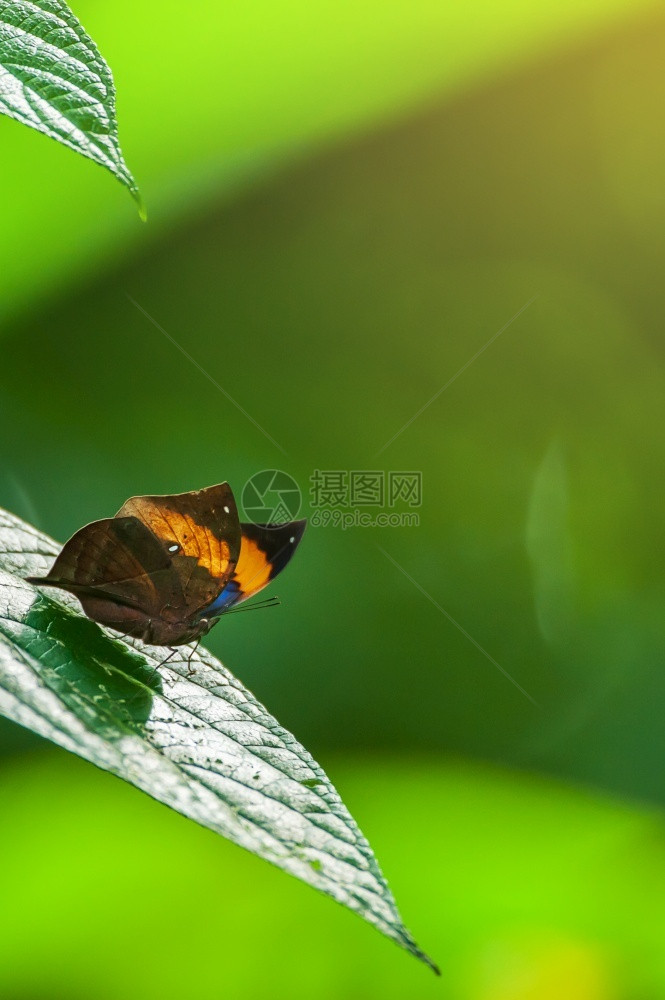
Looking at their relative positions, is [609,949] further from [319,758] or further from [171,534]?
[171,534]

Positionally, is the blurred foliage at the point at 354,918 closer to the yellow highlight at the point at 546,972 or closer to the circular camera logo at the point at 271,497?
the yellow highlight at the point at 546,972

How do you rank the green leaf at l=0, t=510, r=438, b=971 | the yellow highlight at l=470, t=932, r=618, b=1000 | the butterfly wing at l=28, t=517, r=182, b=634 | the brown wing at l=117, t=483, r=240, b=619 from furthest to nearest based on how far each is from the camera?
the yellow highlight at l=470, t=932, r=618, b=1000, the brown wing at l=117, t=483, r=240, b=619, the butterfly wing at l=28, t=517, r=182, b=634, the green leaf at l=0, t=510, r=438, b=971

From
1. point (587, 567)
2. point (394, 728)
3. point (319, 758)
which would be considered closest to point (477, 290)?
point (587, 567)

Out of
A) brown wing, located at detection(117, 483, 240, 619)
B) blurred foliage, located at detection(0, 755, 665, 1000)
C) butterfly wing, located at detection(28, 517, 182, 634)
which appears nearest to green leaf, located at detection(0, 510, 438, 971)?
butterfly wing, located at detection(28, 517, 182, 634)

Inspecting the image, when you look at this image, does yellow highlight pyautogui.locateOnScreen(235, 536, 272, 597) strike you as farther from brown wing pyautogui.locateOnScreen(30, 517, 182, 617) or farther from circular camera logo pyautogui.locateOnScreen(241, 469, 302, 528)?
circular camera logo pyautogui.locateOnScreen(241, 469, 302, 528)

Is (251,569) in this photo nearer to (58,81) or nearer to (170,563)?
(170,563)

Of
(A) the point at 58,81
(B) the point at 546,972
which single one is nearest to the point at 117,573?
(A) the point at 58,81

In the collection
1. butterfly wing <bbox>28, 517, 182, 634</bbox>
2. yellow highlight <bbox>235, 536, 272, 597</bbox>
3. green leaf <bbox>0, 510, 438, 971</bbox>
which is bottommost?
green leaf <bbox>0, 510, 438, 971</bbox>
